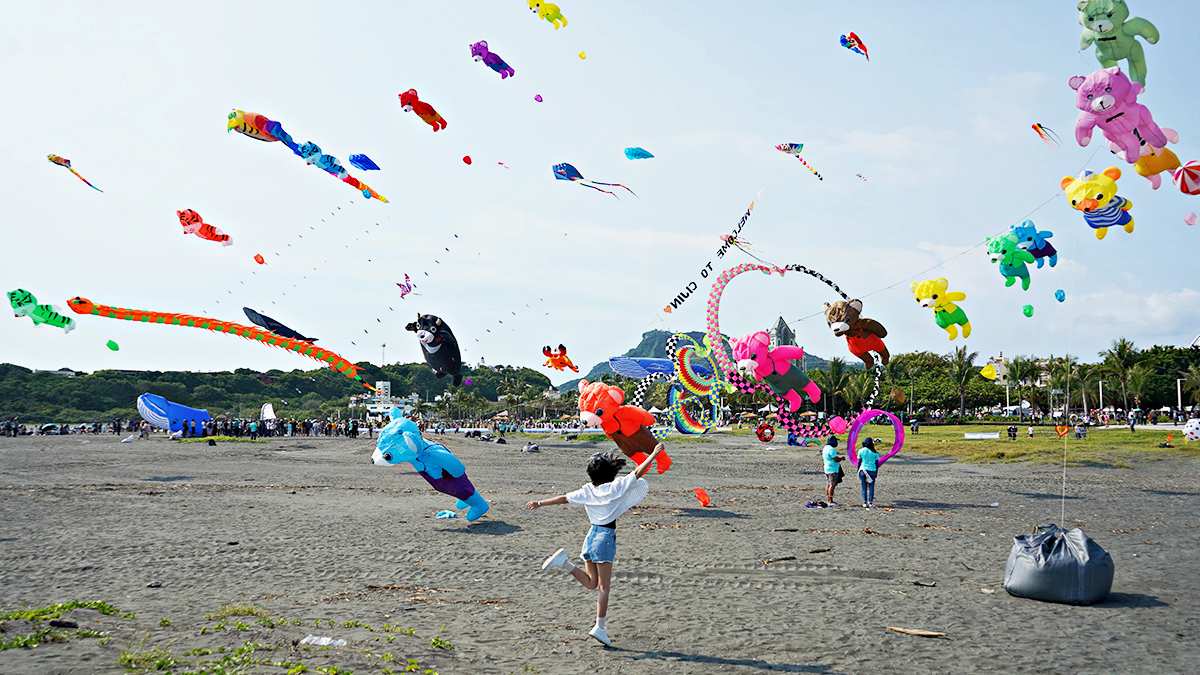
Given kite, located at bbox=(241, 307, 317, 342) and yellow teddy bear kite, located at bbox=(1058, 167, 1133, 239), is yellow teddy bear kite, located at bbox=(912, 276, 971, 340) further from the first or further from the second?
kite, located at bbox=(241, 307, 317, 342)

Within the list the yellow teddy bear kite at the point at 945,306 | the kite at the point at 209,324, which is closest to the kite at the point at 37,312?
the kite at the point at 209,324

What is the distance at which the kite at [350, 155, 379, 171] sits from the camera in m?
19.2

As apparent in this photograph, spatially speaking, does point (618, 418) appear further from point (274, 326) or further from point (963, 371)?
point (963, 371)

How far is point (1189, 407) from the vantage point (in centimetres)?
7894

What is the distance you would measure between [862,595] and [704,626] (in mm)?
2252

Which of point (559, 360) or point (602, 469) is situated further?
point (559, 360)

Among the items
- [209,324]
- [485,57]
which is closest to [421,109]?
[485,57]

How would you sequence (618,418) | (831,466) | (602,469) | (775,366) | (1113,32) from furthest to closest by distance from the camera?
(775,366) < (831,466) < (618,418) < (1113,32) < (602,469)

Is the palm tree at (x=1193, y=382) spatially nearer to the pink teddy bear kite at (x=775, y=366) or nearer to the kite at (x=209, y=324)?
the pink teddy bear kite at (x=775, y=366)

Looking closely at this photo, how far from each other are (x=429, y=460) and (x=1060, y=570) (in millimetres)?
10275

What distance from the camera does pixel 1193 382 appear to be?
7462cm

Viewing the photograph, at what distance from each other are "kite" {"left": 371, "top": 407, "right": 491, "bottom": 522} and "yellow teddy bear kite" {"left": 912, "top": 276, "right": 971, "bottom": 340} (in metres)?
10.6

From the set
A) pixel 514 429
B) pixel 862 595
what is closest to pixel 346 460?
pixel 862 595

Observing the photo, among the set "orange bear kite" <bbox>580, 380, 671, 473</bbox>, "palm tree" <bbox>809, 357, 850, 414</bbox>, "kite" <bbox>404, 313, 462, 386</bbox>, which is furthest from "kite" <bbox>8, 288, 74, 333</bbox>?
"palm tree" <bbox>809, 357, 850, 414</bbox>
